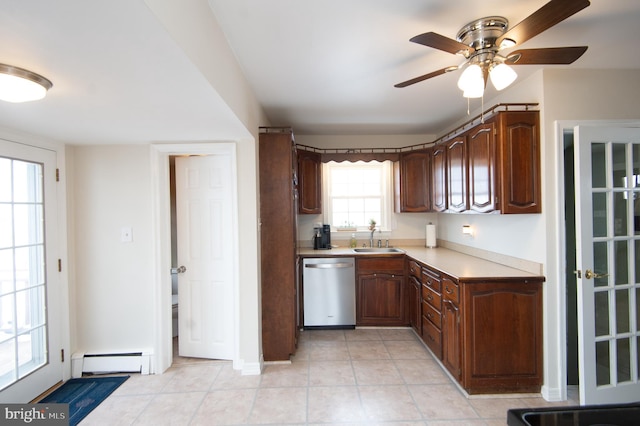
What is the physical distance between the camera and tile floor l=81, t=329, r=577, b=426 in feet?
6.93

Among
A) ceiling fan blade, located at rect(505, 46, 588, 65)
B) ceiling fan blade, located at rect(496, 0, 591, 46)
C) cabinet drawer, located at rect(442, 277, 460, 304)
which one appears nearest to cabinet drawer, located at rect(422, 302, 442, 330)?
cabinet drawer, located at rect(442, 277, 460, 304)

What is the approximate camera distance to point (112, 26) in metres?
1.02

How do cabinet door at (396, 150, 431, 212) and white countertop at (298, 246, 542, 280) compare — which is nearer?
white countertop at (298, 246, 542, 280)

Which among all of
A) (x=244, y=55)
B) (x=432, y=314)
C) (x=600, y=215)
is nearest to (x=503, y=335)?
(x=432, y=314)

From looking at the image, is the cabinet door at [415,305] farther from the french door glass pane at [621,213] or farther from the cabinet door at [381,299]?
the french door glass pane at [621,213]

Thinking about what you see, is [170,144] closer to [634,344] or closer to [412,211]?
[412,211]

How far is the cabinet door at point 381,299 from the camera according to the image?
11.9 feet

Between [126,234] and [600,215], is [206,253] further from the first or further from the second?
[600,215]

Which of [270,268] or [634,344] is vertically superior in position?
[270,268]

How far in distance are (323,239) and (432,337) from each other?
5.53 feet

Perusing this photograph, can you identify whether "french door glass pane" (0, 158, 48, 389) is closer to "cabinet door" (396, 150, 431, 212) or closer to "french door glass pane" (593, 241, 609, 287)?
"cabinet door" (396, 150, 431, 212)

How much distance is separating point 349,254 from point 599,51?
271cm

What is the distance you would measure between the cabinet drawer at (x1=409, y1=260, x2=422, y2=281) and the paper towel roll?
72 centimetres

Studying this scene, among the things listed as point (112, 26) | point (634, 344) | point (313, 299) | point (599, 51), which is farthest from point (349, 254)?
point (112, 26)
